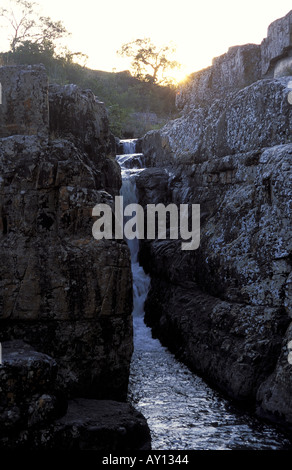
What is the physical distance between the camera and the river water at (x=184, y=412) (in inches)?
248

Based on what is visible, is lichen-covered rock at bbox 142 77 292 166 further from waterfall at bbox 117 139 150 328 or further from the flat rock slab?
the flat rock slab

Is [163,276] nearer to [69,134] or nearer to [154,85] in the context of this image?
[69,134]

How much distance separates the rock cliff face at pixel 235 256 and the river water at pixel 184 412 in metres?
0.24

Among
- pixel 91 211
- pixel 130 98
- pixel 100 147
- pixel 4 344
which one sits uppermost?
pixel 130 98

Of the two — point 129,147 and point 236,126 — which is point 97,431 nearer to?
point 236,126

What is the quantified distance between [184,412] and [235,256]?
111 inches

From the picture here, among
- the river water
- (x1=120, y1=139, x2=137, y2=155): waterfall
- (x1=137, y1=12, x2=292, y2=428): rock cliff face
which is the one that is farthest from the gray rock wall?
the river water

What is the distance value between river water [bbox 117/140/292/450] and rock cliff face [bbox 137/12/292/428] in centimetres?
24

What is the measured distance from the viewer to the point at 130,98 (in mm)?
33688

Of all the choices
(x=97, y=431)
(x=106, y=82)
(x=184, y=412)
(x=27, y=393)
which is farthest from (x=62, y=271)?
(x=106, y=82)

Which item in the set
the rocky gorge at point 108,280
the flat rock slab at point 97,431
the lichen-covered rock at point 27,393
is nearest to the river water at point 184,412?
the rocky gorge at point 108,280

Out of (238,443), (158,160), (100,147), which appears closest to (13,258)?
(238,443)

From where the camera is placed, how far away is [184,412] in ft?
24.0
